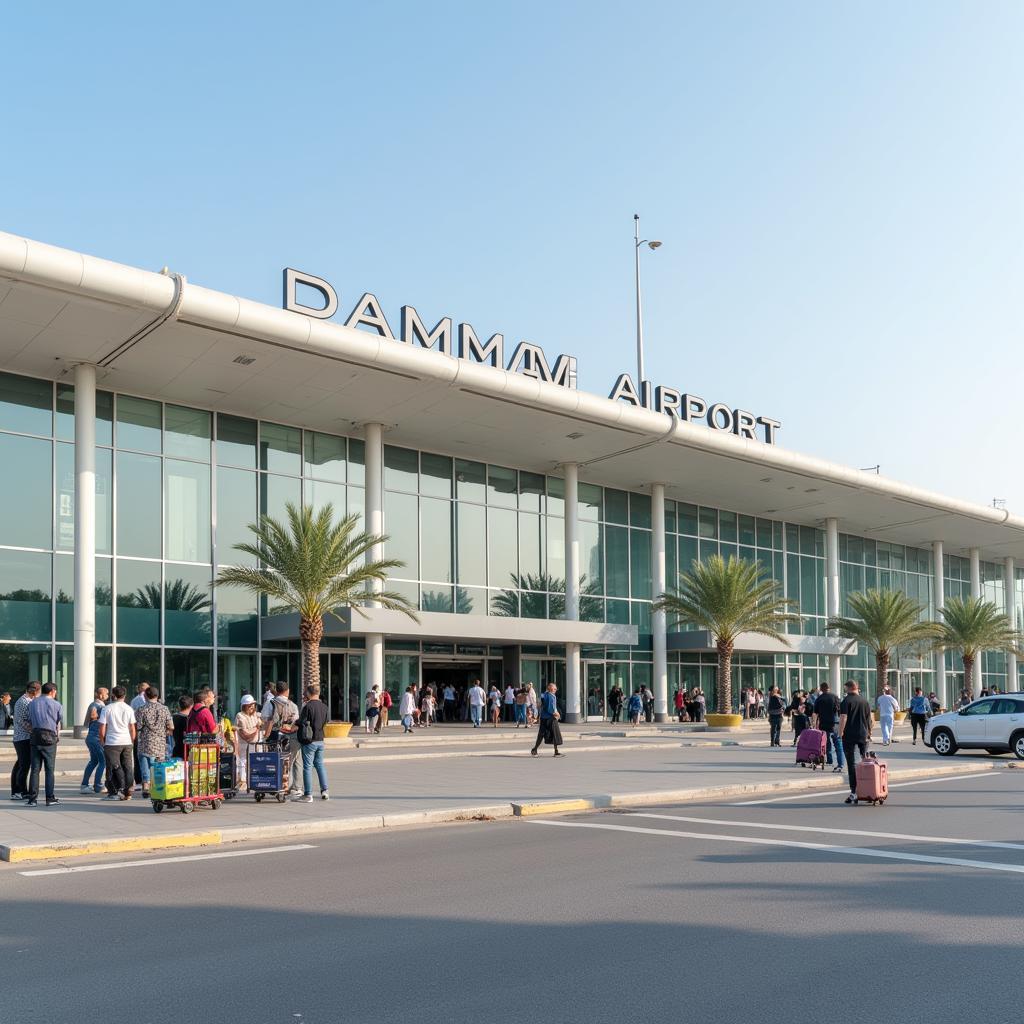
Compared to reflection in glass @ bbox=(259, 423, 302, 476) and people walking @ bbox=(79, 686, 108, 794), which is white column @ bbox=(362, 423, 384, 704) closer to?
reflection in glass @ bbox=(259, 423, 302, 476)

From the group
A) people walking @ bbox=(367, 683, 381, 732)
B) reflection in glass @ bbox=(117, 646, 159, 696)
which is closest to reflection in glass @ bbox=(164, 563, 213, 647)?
reflection in glass @ bbox=(117, 646, 159, 696)

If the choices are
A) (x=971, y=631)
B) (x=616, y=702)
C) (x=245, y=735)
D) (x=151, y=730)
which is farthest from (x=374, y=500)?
(x=971, y=631)

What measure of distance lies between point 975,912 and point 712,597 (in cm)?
3385

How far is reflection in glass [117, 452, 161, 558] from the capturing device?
3192 cm

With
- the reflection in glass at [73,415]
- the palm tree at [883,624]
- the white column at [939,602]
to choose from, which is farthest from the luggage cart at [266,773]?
the white column at [939,602]

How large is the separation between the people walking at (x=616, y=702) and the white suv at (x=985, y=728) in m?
16.8

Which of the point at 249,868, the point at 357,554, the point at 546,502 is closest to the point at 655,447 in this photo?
the point at 546,502

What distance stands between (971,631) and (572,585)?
82.0ft

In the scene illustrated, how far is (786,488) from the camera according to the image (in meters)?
48.1

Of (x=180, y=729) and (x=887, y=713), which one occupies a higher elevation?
(x=180, y=729)

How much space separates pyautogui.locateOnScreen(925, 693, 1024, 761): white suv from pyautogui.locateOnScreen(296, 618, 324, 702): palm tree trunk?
16.4 metres

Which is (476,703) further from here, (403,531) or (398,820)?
(398,820)

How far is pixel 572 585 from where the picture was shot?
43062 millimetres

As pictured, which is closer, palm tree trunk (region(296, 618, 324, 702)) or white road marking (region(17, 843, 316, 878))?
white road marking (region(17, 843, 316, 878))
